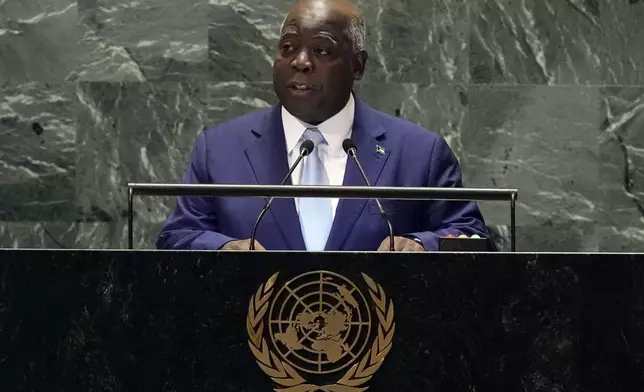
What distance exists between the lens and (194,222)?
346 centimetres

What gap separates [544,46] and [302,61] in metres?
1.89

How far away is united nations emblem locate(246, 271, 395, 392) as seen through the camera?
2.32 meters

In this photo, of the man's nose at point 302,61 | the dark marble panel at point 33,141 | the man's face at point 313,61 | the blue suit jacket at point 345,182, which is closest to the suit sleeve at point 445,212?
the blue suit jacket at point 345,182

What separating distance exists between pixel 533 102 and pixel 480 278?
293 cm

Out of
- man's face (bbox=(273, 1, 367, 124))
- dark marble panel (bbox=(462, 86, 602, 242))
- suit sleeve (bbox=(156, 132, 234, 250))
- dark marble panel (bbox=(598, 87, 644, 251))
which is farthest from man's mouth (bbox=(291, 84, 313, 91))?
dark marble panel (bbox=(598, 87, 644, 251))

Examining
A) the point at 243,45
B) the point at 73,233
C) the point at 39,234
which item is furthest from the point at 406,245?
the point at 39,234

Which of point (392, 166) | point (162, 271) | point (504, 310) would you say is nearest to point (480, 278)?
point (504, 310)

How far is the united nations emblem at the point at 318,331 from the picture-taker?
2324 mm

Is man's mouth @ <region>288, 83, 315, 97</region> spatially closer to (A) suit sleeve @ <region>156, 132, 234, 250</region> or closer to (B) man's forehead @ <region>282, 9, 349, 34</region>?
(B) man's forehead @ <region>282, 9, 349, 34</region>

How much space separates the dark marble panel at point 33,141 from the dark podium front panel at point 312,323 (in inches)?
112

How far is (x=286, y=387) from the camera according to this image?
2320mm

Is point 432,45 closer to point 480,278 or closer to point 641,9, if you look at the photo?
point 641,9

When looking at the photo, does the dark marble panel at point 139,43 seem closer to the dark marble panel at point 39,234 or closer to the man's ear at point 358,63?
the dark marble panel at point 39,234

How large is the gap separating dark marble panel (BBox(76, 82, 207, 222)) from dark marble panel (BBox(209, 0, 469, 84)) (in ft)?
0.83
